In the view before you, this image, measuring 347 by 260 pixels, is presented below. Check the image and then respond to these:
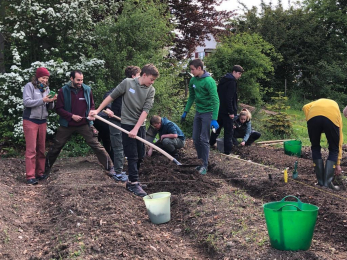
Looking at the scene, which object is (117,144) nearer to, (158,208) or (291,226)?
(158,208)

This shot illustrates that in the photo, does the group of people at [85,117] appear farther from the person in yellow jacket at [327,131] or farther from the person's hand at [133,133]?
the person in yellow jacket at [327,131]

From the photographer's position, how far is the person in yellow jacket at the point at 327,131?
19.0 feet

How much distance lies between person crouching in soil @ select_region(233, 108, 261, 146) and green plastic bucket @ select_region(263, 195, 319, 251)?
5.91 meters

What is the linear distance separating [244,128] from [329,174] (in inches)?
151

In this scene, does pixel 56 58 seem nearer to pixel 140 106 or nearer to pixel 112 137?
pixel 112 137

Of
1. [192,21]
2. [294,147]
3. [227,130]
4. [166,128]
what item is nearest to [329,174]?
[227,130]

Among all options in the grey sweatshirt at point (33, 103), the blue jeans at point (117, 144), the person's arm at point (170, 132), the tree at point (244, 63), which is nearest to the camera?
the grey sweatshirt at point (33, 103)

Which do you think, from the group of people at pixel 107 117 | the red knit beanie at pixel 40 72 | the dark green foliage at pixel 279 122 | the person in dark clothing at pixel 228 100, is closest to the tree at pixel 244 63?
the dark green foliage at pixel 279 122

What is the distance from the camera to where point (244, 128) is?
9.64 m

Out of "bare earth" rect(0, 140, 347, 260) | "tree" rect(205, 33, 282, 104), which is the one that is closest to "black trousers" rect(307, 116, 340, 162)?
"bare earth" rect(0, 140, 347, 260)

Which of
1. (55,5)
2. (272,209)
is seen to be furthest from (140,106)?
(55,5)

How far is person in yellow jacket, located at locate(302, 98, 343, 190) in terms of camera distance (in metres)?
5.78

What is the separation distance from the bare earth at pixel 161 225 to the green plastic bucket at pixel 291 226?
0.08 m

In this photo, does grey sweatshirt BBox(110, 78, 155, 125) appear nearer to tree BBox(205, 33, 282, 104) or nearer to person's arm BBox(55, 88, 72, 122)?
person's arm BBox(55, 88, 72, 122)
